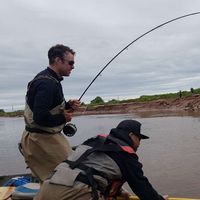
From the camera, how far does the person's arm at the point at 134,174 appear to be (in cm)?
337

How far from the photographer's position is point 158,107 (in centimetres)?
4003

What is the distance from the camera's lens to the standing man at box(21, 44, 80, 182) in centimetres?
421

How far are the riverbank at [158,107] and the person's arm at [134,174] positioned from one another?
26.7 m

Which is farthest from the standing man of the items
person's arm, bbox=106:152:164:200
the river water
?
the river water

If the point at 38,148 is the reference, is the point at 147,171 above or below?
below

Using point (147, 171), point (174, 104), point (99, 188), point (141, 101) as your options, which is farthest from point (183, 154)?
point (141, 101)

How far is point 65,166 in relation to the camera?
345 centimetres

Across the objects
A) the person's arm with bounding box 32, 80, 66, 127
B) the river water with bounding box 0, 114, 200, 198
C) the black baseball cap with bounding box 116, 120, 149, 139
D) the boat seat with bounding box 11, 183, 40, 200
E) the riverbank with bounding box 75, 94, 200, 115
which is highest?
the person's arm with bounding box 32, 80, 66, 127

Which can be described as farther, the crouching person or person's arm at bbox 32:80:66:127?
person's arm at bbox 32:80:66:127

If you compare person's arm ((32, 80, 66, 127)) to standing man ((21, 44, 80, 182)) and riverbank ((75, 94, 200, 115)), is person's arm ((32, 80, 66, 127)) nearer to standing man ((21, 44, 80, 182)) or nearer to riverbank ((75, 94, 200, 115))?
standing man ((21, 44, 80, 182))

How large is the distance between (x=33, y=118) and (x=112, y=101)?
48.1 m

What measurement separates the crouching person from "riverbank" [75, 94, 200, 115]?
2673 centimetres

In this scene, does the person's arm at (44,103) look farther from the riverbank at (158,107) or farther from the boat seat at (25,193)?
the riverbank at (158,107)

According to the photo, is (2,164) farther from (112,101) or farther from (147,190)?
(112,101)
